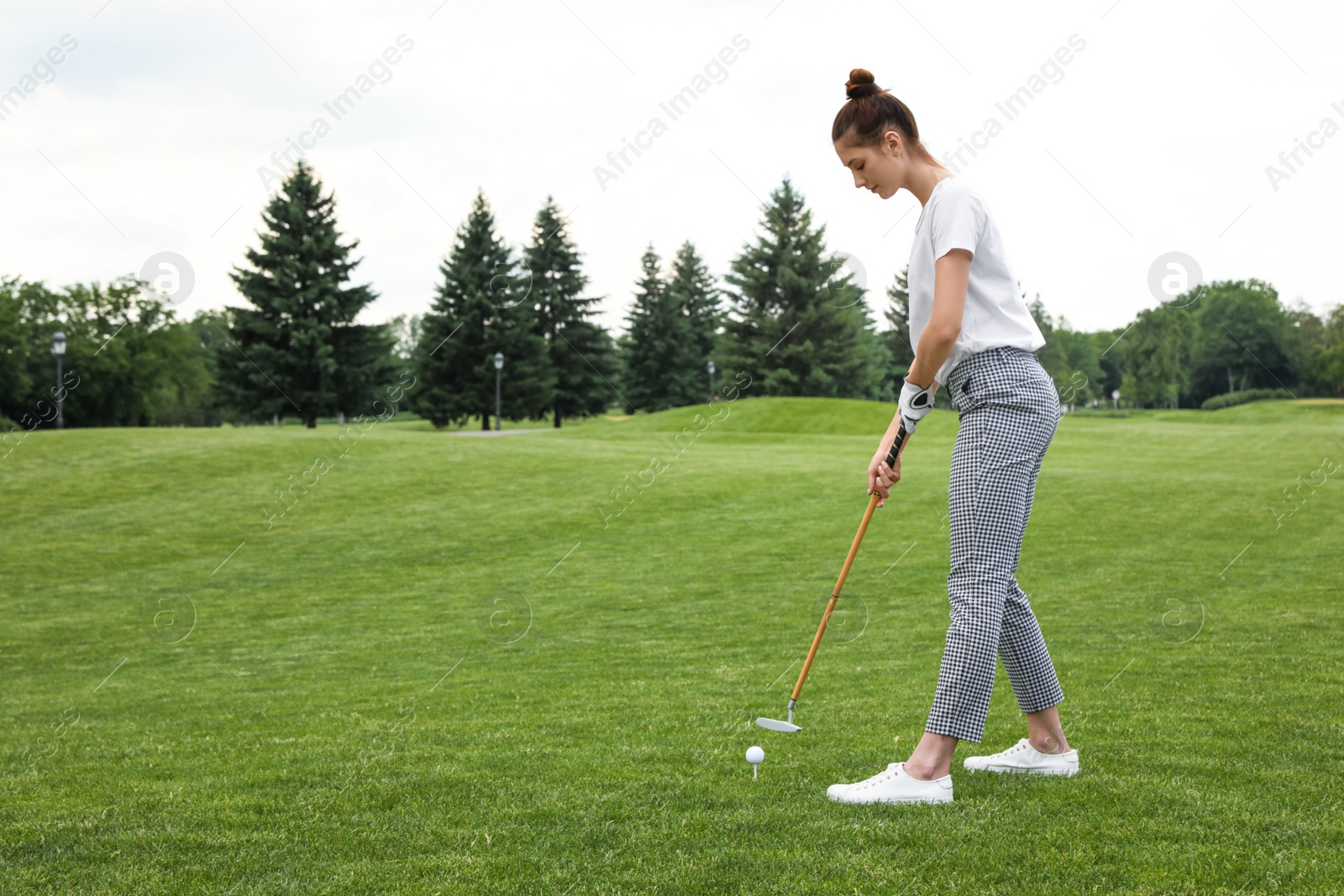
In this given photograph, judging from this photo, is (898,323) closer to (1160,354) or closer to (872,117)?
(1160,354)

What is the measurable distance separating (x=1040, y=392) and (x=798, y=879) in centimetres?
184

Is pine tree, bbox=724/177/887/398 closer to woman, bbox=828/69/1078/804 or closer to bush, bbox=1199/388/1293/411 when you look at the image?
bush, bbox=1199/388/1293/411

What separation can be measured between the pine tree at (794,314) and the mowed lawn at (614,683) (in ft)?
126

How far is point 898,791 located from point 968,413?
4.41ft

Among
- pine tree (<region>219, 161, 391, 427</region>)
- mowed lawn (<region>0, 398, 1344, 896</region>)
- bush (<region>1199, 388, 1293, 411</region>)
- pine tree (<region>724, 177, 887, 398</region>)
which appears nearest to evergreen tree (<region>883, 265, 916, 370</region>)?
pine tree (<region>724, 177, 887, 398</region>)

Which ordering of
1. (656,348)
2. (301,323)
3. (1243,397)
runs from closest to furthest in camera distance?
(301,323) < (1243,397) < (656,348)

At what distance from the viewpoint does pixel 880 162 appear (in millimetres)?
3586

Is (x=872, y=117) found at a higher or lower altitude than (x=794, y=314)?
lower

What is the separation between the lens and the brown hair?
355 centimetres

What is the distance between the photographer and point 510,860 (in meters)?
2.94

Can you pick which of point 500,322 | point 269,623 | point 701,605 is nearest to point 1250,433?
point 701,605

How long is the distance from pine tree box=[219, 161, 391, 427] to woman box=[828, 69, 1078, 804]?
48.9 meters

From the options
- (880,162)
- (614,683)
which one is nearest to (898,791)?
(880,162)

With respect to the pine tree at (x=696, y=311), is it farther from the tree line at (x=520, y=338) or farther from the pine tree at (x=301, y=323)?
the pine tree at (x=301, y=323)
